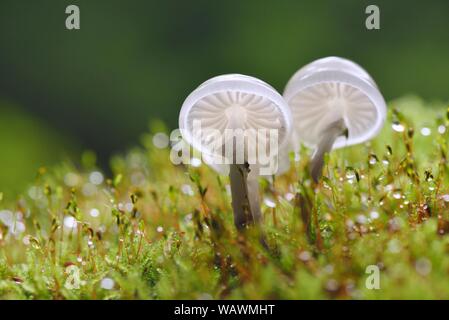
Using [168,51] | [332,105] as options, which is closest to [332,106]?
[332,105]

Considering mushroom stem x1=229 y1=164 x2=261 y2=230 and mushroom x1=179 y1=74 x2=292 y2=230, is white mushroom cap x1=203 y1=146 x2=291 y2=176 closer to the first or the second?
mushroom x1=179 y1=74 x2=292 y2=230

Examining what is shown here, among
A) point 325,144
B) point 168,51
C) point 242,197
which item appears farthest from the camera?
point 168,51

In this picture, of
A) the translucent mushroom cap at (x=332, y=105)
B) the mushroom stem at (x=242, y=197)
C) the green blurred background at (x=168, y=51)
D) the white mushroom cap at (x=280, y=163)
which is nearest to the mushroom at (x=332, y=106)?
the translucent mushroom cap at (x=332, y=105)

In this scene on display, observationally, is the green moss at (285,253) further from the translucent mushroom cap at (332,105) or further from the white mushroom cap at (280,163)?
the translucent mushroom cap at (332,105)

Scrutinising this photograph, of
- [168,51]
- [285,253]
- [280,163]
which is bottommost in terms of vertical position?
[285,253]

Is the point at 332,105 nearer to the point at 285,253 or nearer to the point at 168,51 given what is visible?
the point at 285,253

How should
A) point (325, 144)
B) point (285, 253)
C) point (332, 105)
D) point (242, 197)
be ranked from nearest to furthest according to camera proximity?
point (285, 253)
point (242, 197)
point (325, 144)
point (332, 105)

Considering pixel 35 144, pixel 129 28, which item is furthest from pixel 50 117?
pixel 129 28
